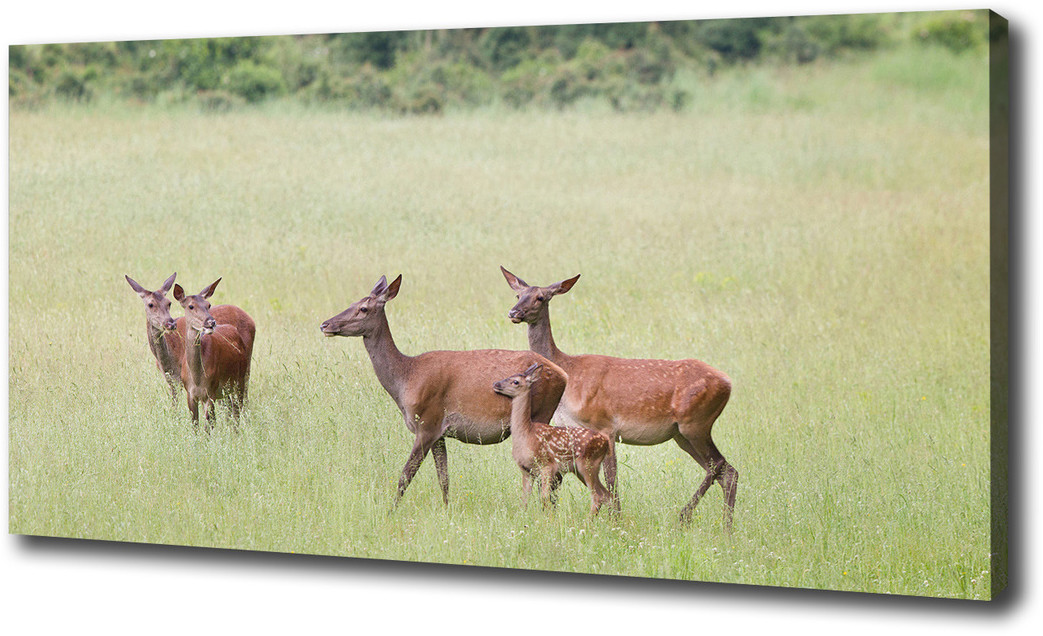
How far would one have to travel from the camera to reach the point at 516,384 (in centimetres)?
735

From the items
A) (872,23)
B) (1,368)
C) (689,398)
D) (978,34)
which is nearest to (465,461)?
(689,398)

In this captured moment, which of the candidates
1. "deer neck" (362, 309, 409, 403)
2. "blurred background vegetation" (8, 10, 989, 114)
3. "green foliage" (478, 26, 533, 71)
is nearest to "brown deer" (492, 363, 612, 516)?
"deer neck" (362, 309, 409, 403)

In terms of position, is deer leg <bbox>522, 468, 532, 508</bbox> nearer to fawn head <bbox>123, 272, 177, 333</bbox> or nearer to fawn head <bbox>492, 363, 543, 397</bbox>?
fawn head <bbox>492, 363, 543, 397</bbox>

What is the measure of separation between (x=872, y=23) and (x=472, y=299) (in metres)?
4.17

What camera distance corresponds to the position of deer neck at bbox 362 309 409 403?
769 cm

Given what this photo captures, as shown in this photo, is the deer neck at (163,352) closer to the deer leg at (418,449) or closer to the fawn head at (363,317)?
the fawn head at (363,317)

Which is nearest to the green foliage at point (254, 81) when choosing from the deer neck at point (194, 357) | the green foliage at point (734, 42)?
the deer neck at point (194, 357)

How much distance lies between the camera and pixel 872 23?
11648 mm

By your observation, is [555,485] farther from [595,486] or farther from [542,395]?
[542,395]

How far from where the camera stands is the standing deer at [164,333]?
27.6 ft

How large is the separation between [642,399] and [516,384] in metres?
0.72

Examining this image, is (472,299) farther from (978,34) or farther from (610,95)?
(978,34)

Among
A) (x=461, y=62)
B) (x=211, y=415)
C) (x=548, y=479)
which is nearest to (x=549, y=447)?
(x=548, y=479)

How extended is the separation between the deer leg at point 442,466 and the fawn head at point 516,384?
599 mm
